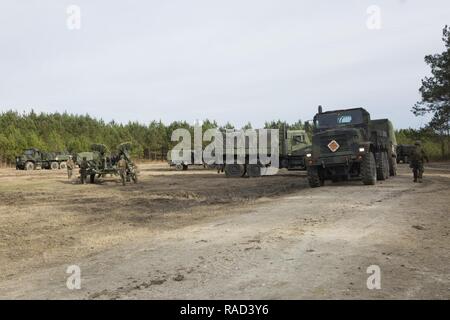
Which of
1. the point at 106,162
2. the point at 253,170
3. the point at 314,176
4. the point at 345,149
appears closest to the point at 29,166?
the point at 106,162

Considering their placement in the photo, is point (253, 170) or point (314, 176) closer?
point (314, 176)

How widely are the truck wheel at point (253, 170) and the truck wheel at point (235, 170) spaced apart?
0.44 m

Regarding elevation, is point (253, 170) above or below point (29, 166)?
below

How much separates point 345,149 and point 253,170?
30.1 feet

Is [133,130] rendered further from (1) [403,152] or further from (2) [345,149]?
(2) [345,149]

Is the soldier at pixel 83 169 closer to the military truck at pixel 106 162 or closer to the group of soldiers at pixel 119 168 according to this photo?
the group of soldiers at pixel 119 168

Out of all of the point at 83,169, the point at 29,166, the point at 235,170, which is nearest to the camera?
the point at 83,169

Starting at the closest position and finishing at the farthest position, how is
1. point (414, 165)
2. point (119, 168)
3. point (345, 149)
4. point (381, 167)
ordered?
point (345, 149) < point (414, 165) < point (381, 167) < point (119, 168)

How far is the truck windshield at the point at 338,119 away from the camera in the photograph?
59.2ft

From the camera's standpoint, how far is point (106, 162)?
76.4 feet

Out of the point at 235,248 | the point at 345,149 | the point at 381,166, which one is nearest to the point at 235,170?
the point at 381,166

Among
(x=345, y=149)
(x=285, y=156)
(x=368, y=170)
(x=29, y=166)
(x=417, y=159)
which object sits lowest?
(x=29, y=166)

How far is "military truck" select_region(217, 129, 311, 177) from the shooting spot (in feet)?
80.9

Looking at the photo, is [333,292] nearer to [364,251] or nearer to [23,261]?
[364,251]
